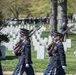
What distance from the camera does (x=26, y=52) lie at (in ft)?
37.6

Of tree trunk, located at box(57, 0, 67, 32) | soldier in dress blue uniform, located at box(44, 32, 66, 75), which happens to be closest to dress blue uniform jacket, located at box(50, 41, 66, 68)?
soldier in dress blue uniform, located at box(44, 32, 66, 75)

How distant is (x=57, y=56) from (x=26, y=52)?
0.96 m

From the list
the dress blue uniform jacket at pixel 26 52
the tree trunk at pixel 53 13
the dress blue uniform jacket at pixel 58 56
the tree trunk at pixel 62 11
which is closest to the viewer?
the dress blue uniform jacket at pixel 58 56

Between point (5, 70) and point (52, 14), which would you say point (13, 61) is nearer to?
point (5, 70)

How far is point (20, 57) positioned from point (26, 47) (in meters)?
0.41

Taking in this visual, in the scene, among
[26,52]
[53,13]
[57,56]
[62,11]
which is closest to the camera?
[57,56]

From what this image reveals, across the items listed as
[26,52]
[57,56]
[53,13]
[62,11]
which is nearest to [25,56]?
[26,52]

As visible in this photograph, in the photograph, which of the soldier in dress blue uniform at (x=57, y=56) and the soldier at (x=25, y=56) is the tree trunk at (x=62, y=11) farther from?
the soldier in dress blue uniform at (x=57, y=56)

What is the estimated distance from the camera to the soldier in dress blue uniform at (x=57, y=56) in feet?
35.7

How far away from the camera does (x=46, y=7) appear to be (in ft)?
205

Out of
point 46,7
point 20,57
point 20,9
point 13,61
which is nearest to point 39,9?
point 46,7

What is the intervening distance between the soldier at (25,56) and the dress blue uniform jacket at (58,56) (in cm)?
75

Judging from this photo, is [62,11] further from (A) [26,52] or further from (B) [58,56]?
(B) [58,56]

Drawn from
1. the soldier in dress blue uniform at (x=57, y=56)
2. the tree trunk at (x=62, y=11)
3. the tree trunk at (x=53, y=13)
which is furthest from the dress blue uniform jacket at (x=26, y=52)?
the tree trunk at (x=53, y=13)
